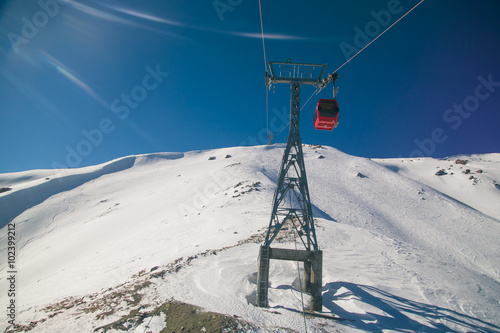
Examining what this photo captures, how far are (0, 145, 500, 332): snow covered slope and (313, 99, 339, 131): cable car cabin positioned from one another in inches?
308

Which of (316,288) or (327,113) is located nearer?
(327,113)

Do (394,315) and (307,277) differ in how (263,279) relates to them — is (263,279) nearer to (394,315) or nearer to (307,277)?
(307,277)

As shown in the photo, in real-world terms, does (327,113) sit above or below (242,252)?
above

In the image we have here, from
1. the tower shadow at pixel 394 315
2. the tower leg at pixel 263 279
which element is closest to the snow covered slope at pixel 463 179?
the tower shadow at pixel 394 315

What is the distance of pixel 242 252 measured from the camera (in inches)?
576

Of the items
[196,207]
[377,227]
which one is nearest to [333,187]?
[377,227]

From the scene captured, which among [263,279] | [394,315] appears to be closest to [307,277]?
[263,279]

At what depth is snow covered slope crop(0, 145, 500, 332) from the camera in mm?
8766

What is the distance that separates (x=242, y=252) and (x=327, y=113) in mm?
10324

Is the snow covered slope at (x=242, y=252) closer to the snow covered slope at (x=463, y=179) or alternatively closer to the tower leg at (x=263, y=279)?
the snow covered slope at (x=463, y=179)

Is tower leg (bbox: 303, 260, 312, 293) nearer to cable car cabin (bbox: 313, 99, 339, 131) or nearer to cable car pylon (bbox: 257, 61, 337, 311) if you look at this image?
cable car pylon (bbox: 257, 61, 337, 311)

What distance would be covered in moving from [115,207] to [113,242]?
19.5 m

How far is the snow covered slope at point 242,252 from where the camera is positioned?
28.8 feet

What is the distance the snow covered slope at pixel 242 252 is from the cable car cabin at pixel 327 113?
7814 mm
